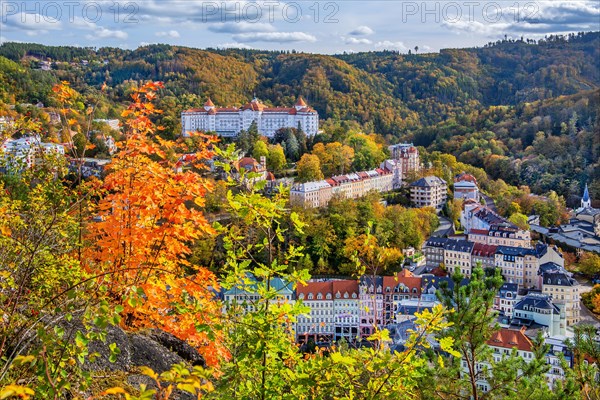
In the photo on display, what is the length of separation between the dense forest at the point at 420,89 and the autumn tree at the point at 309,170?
28.8 ft

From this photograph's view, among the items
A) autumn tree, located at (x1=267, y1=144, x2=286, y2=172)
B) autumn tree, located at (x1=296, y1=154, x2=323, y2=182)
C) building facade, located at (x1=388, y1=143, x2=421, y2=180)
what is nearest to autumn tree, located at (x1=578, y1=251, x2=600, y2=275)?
building facade, located at (x1=388, y1=143, x2=421, y2=180)

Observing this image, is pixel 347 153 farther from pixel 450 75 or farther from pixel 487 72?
pixel 487 72

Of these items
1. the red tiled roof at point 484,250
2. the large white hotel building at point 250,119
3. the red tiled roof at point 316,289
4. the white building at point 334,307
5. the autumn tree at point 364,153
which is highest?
the large white hotel building at point 250,119

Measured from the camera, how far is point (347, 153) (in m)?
37.0

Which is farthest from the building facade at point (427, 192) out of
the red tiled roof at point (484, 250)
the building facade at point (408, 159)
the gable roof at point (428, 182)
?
the red tiled roof at point (484, 250)

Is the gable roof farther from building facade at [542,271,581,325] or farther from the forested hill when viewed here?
the forested hill

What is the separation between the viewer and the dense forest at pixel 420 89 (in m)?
42.6

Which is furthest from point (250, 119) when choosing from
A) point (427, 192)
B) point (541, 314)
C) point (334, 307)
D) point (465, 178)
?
point (541, 314)

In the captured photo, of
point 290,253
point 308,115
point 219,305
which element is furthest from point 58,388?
point 308,115

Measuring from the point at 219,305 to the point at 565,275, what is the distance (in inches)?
920

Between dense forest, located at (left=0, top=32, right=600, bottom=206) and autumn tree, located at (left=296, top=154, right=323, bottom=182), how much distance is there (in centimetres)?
878

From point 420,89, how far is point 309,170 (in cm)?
4194

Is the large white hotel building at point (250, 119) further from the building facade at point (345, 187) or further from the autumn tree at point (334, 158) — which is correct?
the building facade at point (345, 187)

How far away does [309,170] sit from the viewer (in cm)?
3294
